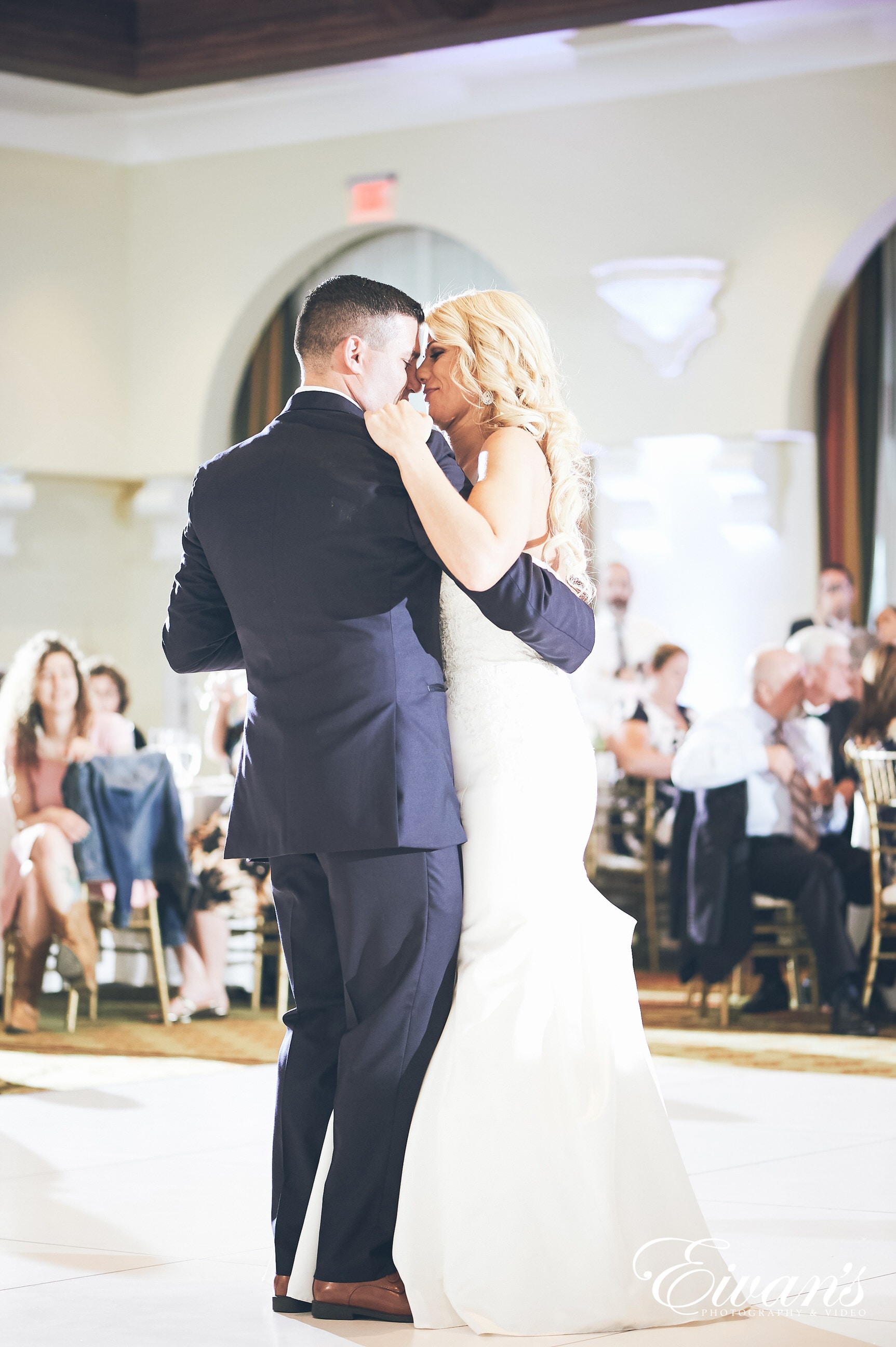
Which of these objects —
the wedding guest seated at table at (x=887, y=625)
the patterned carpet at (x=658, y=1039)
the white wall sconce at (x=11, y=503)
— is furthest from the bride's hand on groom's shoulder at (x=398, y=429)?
the white wall sconce at (x=11, y=503)

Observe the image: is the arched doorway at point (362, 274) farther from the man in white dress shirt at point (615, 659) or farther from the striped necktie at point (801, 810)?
the striped necktie at point (801, 810)

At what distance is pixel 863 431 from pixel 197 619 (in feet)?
21.5

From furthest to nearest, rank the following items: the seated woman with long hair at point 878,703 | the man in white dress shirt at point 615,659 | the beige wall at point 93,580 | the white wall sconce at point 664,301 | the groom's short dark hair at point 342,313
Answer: the beige wall at point 93,580, the man in white dress shirt at point 615,659, the white wall sconce at point 664,301, the seated woman with long hair at point 878,703, the groom's short dark hair at point 342,313

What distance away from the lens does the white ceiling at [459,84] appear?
7.41m

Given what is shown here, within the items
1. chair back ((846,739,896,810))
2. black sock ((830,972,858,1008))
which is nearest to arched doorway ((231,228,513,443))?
chair back ((846,739,896,810))

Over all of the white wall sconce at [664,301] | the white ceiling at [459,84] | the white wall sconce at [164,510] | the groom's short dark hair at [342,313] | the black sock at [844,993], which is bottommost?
the black sock at [844,993]

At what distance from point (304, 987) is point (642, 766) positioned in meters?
4.77

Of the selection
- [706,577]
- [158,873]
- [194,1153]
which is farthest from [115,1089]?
[706,577]

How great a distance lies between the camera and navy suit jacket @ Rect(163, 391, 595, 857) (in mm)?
2613

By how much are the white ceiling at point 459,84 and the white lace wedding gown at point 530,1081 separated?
5.30 metres

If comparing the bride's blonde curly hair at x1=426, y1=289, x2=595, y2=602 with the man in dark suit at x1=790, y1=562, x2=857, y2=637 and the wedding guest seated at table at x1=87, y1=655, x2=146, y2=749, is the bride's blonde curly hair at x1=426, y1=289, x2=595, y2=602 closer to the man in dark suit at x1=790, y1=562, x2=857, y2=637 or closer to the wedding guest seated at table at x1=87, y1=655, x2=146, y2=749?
the wedding guest seated at table at x1=87, y1=655, x2=146, y2=749

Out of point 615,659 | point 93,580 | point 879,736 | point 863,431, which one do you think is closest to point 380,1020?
point 879,736

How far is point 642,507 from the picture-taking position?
8.79m

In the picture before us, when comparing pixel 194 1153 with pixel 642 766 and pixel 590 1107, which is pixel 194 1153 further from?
pixel 642 766
